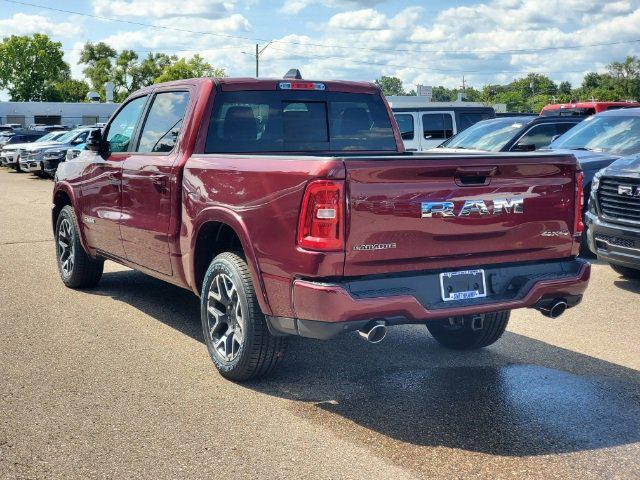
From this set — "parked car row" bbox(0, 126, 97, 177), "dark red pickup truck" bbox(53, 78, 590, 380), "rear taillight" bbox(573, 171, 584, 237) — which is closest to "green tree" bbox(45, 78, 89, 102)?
"parked car row" bbox(0, 126, 97, 177)

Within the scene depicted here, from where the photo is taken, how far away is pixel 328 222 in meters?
4.49

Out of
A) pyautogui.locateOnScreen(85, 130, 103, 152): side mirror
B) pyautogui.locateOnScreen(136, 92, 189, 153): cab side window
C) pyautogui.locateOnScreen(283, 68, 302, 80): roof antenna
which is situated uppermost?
pyautogui.locateOnScreen(283, 68, 302, 80): roof antenna

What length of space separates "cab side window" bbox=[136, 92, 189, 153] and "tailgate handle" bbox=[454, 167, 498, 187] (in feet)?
7.67

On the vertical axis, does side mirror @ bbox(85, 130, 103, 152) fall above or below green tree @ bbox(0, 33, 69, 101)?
below

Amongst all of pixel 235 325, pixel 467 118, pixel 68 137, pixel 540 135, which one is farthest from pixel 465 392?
pixel 68 137

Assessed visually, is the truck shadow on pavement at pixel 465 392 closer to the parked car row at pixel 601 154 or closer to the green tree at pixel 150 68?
the parked car row at pixel 601 154

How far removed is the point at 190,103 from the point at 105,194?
1.55 m

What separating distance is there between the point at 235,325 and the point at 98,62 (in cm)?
12453

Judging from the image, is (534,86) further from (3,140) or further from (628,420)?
(628,420)

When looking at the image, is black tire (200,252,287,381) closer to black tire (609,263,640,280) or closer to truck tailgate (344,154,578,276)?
truck tailgate (344,154,578,276)

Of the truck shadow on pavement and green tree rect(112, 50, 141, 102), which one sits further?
green tree rect(112, 50, 141, 102)

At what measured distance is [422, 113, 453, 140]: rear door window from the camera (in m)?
19.1

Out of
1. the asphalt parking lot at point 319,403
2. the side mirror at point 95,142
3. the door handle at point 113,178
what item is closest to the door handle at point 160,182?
the door handle at point 113,178

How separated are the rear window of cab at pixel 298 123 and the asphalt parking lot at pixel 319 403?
151cm
